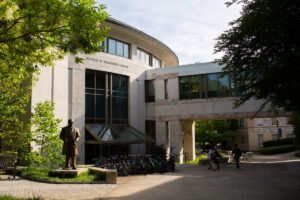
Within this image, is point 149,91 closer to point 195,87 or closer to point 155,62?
point 155,62

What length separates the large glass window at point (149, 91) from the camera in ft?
85.7

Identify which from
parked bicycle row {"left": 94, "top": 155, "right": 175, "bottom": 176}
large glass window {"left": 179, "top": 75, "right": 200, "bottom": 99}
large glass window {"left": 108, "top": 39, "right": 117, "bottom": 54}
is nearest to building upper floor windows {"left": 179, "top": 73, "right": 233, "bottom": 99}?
large glass window {"left": 179, "top": 75, "right": 200, "bottom": 99}

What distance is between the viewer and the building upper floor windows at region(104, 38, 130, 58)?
2279 centimetres

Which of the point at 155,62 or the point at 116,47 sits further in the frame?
the point at 155,62

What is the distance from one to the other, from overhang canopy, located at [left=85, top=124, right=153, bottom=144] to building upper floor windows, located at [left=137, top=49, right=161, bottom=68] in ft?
24.4

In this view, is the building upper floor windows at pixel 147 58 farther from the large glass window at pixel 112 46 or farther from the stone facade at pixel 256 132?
the stone facade at pixel 256 132

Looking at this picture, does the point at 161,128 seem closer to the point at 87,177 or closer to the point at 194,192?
the point at 87,177

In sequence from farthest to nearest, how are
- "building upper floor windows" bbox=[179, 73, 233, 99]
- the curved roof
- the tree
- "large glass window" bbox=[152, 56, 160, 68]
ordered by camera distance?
"large glass window" bbox=[152, 56, 160, 68]
"building upper floor windows" bbox=[179, 73, 233, 99]
the curved roof
the tree

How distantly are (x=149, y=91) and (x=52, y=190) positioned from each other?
17.2m

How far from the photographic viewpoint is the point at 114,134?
20.4 meters

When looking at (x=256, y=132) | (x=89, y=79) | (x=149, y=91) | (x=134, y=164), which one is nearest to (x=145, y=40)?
(x=149, y=91)

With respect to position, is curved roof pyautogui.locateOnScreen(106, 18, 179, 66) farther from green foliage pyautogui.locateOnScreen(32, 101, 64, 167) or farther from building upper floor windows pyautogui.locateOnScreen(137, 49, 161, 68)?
green foliage pyautogui.locateOnScreen(32, 101, 64, 167)

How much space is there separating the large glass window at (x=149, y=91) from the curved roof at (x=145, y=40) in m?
3.70

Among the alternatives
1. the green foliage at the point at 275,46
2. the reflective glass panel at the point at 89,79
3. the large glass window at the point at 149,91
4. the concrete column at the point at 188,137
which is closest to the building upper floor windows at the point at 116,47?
the reflective glass panel at the point at 89,79
